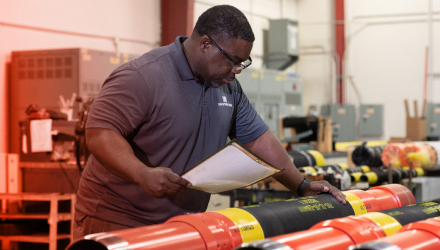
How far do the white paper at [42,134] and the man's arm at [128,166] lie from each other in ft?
8.84

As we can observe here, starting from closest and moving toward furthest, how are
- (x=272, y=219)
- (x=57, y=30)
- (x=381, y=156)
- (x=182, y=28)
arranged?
(x=272, y=219) < (x=381, y=156) < (x=57, y=30) < (x=182, y=28)

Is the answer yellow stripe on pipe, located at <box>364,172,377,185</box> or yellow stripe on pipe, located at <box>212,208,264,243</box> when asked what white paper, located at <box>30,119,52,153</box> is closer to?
yellow stripe on pipe, located at <box>364,172,377,185</box>

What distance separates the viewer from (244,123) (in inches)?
68.9

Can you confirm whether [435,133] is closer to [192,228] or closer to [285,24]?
[285,24]

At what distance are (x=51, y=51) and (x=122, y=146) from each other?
371cm

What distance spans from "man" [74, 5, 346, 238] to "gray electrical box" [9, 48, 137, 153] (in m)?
3.22

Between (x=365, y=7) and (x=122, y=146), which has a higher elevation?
(x=365, y=7)

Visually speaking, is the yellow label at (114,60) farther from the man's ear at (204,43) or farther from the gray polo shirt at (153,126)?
the man's ear at (204,43)

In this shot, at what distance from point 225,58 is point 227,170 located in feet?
1.38

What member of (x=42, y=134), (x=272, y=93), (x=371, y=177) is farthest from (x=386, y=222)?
(x=272, y=93)

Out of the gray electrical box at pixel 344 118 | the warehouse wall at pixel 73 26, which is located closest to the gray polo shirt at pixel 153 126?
the warehouse wall at pixel 73 26

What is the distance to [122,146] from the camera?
1.26 metres

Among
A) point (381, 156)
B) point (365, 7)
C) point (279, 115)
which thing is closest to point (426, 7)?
point (365, 7)

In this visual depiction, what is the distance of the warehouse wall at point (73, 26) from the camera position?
4.99 meters
